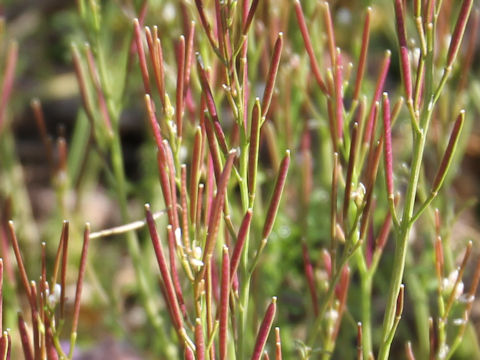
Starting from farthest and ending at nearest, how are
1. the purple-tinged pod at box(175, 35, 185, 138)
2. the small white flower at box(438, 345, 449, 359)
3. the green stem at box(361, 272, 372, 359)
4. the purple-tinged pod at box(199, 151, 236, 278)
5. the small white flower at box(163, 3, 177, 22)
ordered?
the small white flower at box(163, 3, 177, 22) → the green stem at box(361, 272, 372, 359) → the small white flower at box(438, 345, 449, 359) → the purple-tinged pod at box(175, 35, 185, 138) → the purple-tinged pod at box(199, 151, 236, 278)

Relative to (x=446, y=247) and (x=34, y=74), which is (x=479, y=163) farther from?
(x=34, y=74)

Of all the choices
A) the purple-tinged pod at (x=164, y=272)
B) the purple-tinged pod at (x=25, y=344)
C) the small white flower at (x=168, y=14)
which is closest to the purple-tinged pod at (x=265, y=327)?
the purple-tinged pod at (x=164, y=272)


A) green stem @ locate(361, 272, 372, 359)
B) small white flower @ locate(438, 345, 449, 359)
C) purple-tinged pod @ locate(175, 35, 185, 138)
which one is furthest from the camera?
green stem @ locate(361, 272, 372, 359)

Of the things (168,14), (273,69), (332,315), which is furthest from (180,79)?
(168,14)

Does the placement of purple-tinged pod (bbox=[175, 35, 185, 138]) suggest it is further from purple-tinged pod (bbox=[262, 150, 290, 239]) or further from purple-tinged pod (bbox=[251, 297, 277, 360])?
purple-tinged pod (bbox=[251, 297, 277, 360])

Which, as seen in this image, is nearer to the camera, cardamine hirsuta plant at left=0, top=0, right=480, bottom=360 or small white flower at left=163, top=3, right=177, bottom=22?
cardamine hirsuta plant at left=0, top=0, right=480, bottom=360

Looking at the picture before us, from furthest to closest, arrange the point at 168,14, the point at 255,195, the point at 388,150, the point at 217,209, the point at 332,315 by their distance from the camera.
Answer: the point at 168,14
the point at 332,315
the point at 255,195
the point at 388,150
the point at 217,209

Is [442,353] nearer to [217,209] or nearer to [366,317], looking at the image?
[366,317]

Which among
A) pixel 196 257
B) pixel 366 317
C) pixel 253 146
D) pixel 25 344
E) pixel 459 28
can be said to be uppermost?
pixel 459 28

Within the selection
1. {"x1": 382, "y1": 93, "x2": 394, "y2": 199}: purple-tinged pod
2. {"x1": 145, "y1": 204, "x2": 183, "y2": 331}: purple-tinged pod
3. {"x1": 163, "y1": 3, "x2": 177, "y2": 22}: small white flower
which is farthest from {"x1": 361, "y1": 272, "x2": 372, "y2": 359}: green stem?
{"x1": 163, "y1": 3, "x2": 177, "y2": 22}: small white flower

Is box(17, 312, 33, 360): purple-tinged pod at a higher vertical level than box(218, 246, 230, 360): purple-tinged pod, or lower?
lower
